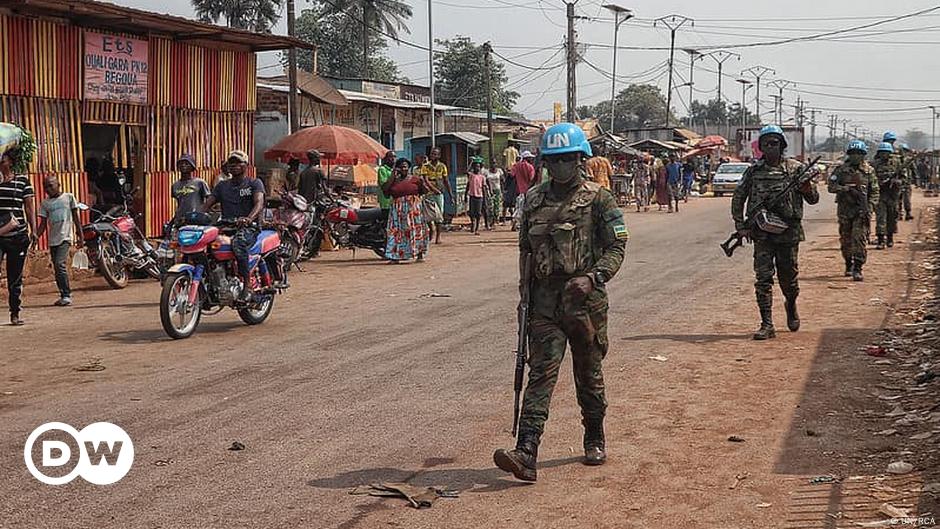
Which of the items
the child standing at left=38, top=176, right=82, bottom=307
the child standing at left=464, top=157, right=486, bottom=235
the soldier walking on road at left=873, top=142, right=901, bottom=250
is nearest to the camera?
the child standing at left=38, top=176, right=82, bottom=307

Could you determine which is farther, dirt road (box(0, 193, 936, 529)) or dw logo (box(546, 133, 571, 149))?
dw logo (box(546, 133, 571, 149))

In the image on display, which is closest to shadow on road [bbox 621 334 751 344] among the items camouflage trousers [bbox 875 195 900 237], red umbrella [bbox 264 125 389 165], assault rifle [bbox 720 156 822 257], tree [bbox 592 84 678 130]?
assault rifle [bbox 720 156 822 257]

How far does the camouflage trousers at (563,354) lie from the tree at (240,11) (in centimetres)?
5798

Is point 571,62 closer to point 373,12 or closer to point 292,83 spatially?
point 292,83

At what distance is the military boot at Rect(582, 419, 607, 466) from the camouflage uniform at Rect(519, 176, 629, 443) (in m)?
0.06

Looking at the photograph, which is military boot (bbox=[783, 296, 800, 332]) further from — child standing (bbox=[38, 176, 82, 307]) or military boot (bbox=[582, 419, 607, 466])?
child standing (bbox=[38, 176, 82, 307])

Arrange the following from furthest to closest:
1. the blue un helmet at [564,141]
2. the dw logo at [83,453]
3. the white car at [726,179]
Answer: the white car at [726,179]
the blue un helmet at [564,141]
the dw logo at [83,453]

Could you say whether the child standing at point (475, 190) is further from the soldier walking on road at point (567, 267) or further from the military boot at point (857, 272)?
the soldier walking on road at point (567, 267)

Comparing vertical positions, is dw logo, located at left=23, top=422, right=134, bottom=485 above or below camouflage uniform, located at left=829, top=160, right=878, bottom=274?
below

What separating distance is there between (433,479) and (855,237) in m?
10.9

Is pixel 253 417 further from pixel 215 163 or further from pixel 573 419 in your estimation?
pixel 215 163

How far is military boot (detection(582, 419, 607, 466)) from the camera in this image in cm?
622

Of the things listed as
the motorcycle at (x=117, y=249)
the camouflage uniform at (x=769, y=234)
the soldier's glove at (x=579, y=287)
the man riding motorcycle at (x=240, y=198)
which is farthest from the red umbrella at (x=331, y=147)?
the soldier's glove at (x=579, y=287)

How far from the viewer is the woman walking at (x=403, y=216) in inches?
727
